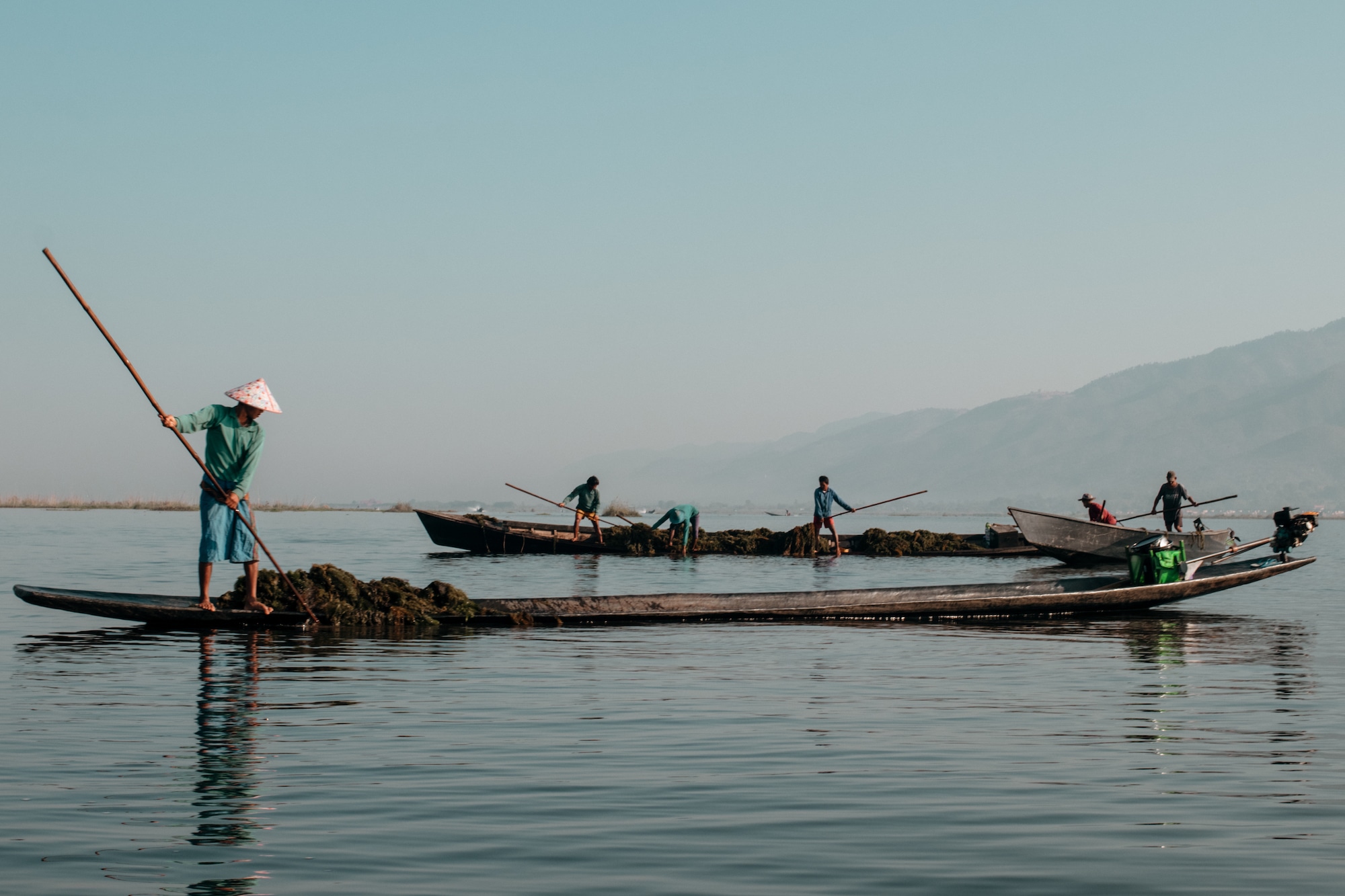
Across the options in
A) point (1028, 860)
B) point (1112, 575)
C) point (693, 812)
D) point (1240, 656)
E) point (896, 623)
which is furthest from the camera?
point (1112, 575)

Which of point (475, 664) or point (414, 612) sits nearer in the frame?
point (475, 664)

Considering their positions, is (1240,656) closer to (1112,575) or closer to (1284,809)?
(1112,575)

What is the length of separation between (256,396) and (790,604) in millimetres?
6913

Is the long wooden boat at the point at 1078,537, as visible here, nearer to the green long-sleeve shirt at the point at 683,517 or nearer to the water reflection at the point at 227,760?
the green long-sleeve shirt at the point at 683,517

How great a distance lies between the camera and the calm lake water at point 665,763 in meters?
4.86

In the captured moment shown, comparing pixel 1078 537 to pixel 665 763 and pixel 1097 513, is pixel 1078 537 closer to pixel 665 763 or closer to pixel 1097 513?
pixel 1097 513

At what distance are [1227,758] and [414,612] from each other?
9.34 m

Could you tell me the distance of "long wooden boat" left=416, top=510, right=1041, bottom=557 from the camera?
3156 centimetres

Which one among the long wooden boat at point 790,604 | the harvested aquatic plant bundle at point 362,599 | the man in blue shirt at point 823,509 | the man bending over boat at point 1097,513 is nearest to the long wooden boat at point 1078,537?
the man bending over boat at point 1097,513

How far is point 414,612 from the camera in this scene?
14125mm

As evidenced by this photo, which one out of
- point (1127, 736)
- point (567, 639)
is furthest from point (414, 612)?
point (1127, 736)

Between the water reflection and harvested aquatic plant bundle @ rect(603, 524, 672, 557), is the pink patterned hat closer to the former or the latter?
the water reflection

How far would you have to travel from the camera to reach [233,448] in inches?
459

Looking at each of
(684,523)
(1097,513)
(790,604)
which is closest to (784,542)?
(684,523)
